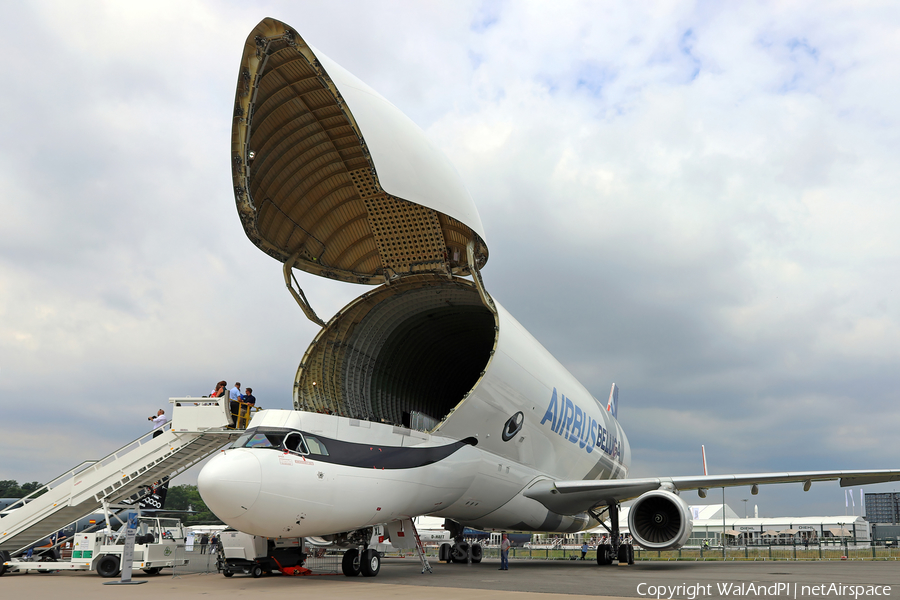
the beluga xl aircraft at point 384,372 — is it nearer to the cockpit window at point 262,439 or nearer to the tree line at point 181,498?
the cockpit window at point 262,439

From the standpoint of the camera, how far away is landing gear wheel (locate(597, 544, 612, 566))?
20000 millimetres

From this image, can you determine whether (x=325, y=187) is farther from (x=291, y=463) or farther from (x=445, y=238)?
(x=291, y=463)

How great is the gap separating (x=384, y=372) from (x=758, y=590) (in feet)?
39.7

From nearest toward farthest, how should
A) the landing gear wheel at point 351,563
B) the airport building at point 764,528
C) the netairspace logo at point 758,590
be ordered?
the netairspace logo at point 758,590 → the landing gear wheel at point 351,563 → the airport building at point 764,528

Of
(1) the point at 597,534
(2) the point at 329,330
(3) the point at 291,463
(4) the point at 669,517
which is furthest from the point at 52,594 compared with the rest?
(1) the point at 597,534

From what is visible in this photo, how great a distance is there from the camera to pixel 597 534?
236ft

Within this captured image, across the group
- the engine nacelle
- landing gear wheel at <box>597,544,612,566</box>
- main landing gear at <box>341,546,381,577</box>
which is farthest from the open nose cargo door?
landing gear wheel at <box>597,544,612,566</box>

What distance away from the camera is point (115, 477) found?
50.6 feet

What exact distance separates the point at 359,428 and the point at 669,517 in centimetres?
889

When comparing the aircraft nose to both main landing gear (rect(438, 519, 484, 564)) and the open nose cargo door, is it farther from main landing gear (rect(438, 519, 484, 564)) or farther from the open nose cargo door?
main landing gear (rect(438, 519, 484, 564))

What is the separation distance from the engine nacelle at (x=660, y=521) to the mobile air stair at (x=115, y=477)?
10.4m

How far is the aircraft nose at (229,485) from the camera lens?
10.0m

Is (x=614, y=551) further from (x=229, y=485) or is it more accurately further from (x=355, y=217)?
(x=229, y=485)

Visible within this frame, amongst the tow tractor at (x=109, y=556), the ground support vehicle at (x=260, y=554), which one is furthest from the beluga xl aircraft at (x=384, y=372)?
the tow tractor at (x=109, y=556)
